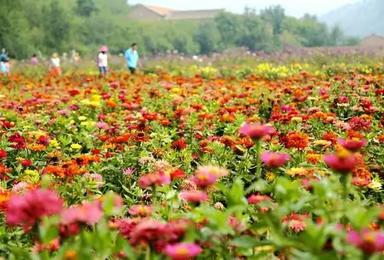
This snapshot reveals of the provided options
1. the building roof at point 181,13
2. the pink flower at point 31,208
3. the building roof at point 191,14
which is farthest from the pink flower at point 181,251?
the building roof at point 191,14

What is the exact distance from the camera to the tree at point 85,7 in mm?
60656

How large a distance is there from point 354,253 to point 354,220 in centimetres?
9

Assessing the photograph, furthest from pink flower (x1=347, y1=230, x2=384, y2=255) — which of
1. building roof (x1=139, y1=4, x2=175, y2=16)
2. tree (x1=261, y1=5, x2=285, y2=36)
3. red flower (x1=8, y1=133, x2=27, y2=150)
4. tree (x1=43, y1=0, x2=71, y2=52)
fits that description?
building roof (x1=139, y1=4, x2=175, y2=16)

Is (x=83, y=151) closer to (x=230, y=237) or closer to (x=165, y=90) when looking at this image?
(x=230, y=237)

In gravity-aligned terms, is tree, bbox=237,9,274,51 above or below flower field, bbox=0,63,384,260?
below

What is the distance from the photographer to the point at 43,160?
4352 millimetres

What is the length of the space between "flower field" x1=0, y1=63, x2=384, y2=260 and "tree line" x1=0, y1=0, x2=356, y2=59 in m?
30.2

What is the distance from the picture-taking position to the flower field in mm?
1642

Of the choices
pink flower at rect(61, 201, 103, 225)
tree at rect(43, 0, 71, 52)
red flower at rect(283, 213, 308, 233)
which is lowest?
tree at rect(43, 0, 71, 52)

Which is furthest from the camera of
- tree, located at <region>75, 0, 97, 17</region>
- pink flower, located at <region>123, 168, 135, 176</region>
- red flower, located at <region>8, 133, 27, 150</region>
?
tree, located at <region>75, 0, 97, 17</region>

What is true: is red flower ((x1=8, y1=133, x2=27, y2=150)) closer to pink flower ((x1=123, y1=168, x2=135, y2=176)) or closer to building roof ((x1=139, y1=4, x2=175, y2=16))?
pink flower ((x1=123, y1=168, x2=135, y2=176))

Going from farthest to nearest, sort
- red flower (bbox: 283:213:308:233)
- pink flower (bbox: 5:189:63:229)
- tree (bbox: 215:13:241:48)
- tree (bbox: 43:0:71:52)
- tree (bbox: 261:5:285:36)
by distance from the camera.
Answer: tree (bbox: 261:5:285:36) < tree (bbox: 215:13:241:48) < tree (bbox: 43:0:71:52) < red flower (bbox: 283:213:308:233) < pink flower (bbox: 5:189:63:229)

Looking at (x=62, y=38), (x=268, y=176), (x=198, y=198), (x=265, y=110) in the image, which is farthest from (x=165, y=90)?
(x=62, y=38)

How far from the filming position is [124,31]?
181ft
